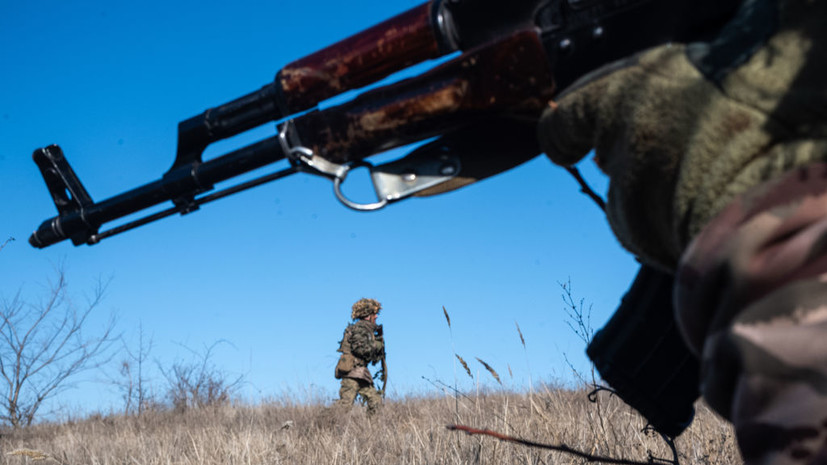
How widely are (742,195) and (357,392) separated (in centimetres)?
898

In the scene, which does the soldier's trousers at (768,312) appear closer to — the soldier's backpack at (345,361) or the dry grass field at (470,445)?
the dry grass field at (470,445)

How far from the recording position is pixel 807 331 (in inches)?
26.1

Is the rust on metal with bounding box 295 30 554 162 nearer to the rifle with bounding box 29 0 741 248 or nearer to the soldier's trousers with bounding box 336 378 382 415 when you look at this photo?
the rifle with bounding box 29 0 741 248

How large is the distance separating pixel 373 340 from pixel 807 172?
9.41 meters

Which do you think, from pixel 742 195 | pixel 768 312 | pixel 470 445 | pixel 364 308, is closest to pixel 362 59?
pixel 742 195

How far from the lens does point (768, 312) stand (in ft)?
2.27

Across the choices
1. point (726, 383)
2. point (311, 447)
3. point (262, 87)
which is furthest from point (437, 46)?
point (311, 447)

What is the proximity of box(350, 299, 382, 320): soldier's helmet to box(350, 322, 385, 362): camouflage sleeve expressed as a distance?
434 mm

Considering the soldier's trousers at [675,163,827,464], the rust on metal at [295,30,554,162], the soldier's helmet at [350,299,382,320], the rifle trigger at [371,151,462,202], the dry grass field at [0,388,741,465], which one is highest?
the soldier's helmet at [350,299,382,320]

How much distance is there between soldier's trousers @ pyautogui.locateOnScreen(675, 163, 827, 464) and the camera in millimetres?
662

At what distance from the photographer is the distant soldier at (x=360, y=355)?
9375mm

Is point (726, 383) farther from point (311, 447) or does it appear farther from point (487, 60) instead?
point (311, 447)

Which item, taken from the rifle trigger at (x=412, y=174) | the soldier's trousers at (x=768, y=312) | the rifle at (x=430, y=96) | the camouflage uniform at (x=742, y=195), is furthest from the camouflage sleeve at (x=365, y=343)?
the soldier's trousers at (x=768, y=312)

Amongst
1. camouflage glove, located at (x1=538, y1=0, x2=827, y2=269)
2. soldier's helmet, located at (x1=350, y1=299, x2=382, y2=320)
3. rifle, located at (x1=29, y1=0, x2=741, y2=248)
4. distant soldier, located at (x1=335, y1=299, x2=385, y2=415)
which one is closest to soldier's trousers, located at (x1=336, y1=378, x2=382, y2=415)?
distant soldier, located at (x1=335, y1=299, x2=385, y2=415)
